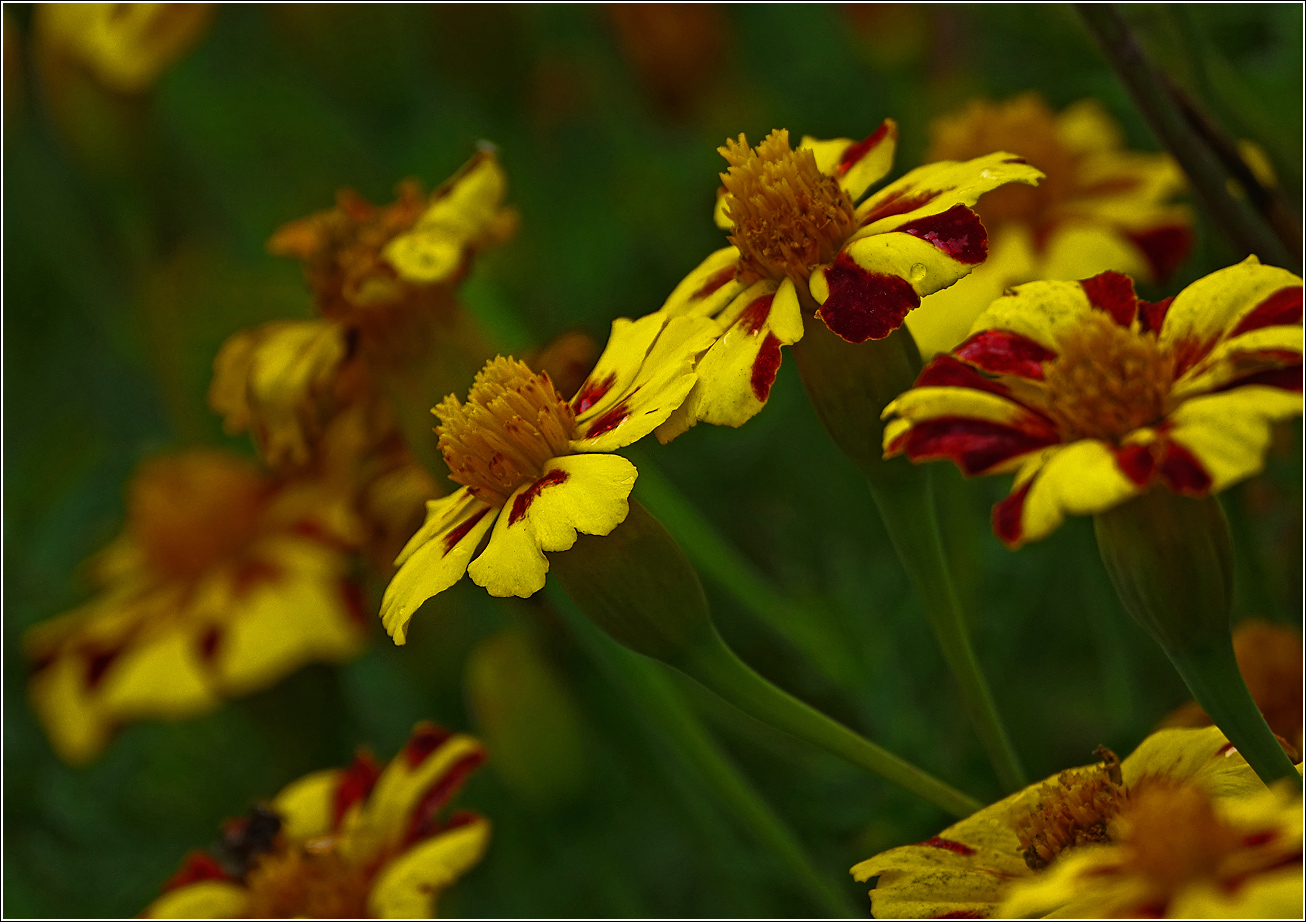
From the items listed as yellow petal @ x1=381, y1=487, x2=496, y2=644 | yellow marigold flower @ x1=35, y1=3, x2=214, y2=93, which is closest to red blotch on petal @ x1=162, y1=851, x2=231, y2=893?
yellow petal @ x1=381, y1=487, x2=496, y2=644

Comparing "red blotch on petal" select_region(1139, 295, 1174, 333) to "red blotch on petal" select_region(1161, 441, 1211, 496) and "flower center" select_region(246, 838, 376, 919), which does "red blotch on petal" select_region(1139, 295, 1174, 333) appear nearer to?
"red blotch on petal" select_region(1161, 441, 1211, 496)

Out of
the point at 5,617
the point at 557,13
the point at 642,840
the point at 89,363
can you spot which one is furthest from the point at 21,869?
the point at 557,13

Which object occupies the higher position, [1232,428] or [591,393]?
[591,393]

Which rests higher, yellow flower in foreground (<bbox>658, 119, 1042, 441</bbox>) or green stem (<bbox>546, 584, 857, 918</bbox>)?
yellow flower in foreground (<bbox>658, 119, 1042, 441</bbox>)

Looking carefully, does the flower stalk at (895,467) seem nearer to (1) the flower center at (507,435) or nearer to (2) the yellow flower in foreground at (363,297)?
(1) the flower center at (507,435)

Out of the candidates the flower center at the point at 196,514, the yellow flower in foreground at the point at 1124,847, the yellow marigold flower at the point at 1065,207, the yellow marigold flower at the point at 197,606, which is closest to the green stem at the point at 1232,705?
the yellow flower in foreground at the point at 1124,847

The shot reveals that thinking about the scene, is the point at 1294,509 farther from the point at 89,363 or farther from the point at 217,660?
the point at 89,363

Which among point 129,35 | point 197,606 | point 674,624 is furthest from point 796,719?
point 129,35

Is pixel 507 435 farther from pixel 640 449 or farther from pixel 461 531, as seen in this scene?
pixel 640 449
